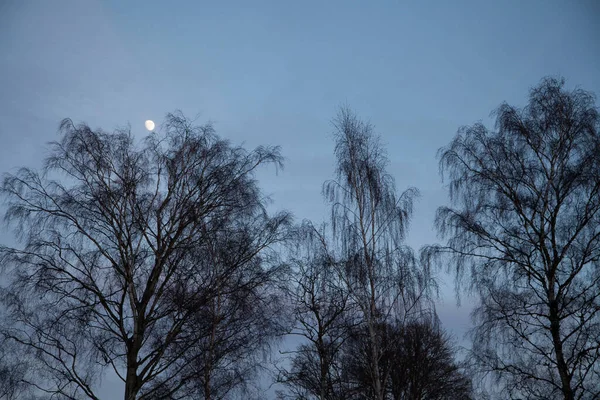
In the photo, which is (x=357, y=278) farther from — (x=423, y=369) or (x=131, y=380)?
(x=423, y=369)

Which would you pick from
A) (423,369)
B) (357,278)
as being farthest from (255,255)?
(423,369)

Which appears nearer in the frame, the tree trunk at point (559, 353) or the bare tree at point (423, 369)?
the tree trunk at point (559, 353)

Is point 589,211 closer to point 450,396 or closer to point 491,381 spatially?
point 491,381

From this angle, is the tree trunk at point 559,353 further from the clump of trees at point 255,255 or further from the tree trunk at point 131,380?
the tree trunk at point 131,380

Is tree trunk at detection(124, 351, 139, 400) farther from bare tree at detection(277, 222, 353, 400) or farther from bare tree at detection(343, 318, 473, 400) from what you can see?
bare tree at detection(343, 318, 473, 400)

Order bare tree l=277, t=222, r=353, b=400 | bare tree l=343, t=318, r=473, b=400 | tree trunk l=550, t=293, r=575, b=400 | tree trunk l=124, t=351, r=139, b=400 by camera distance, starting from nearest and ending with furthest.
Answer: tree trunk l=124, t=351, r=139, b=400
tree trunk l=550, t=293, r=575, b=400
bare tree l=277, t=222, r=353, b=400
bare tree l=343, t=318, r=473, b=400

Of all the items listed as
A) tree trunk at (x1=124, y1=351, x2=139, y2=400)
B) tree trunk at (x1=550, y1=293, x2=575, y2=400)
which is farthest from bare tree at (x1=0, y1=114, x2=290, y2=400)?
tree trunk at (x1=550, y1=293, x2=575, y2=400)

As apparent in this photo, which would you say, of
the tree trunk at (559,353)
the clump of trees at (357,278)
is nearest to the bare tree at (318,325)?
the clump of trees at (357,278)

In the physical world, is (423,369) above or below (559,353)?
above

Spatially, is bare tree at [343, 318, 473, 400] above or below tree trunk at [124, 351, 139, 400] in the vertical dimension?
above

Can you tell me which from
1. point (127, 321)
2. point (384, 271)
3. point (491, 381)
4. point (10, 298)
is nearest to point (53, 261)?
point (10, 298)

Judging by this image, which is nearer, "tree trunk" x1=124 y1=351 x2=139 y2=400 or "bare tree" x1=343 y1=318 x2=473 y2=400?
"tree trunk" x1=124 y1=351 x2=139 y2=400

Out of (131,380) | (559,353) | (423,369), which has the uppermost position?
(423,369)

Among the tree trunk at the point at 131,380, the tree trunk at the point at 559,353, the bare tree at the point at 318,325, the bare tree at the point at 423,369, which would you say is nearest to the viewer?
the tree trunk at the point at 131,380
